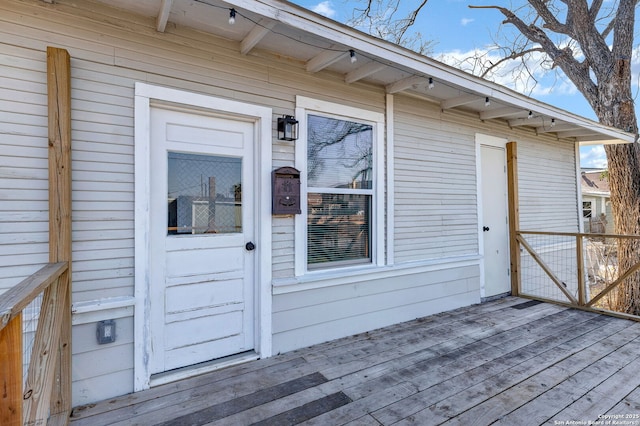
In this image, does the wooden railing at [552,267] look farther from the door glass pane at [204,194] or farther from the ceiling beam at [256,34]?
the ceiling beam at [256,34]

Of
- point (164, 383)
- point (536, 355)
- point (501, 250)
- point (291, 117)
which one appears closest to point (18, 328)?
point (164, 383)

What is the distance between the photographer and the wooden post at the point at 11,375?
979 millimetres

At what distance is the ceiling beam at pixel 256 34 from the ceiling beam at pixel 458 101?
92.7 inches

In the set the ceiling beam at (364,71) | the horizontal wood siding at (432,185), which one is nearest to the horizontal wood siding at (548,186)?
the horizontal wood siding at (432,185)

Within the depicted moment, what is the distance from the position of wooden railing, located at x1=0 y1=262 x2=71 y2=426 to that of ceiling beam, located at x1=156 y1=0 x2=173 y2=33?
5.37 ft

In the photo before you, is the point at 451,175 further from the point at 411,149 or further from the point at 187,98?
the point at 187,98

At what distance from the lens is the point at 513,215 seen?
4.62m

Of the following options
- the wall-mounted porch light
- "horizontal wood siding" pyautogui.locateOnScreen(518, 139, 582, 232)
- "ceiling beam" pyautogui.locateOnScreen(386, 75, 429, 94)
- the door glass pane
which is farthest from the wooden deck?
"ceiling beam" pyautogui.locateOnScreen(386, 75, 429, 94)

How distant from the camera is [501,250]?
4590 millimetres

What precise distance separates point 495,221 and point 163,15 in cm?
445

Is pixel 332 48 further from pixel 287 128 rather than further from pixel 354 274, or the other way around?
pixel 354 274

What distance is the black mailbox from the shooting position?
267 cm

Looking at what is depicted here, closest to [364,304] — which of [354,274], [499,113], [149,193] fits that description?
[354,274]

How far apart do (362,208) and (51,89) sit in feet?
8.32
